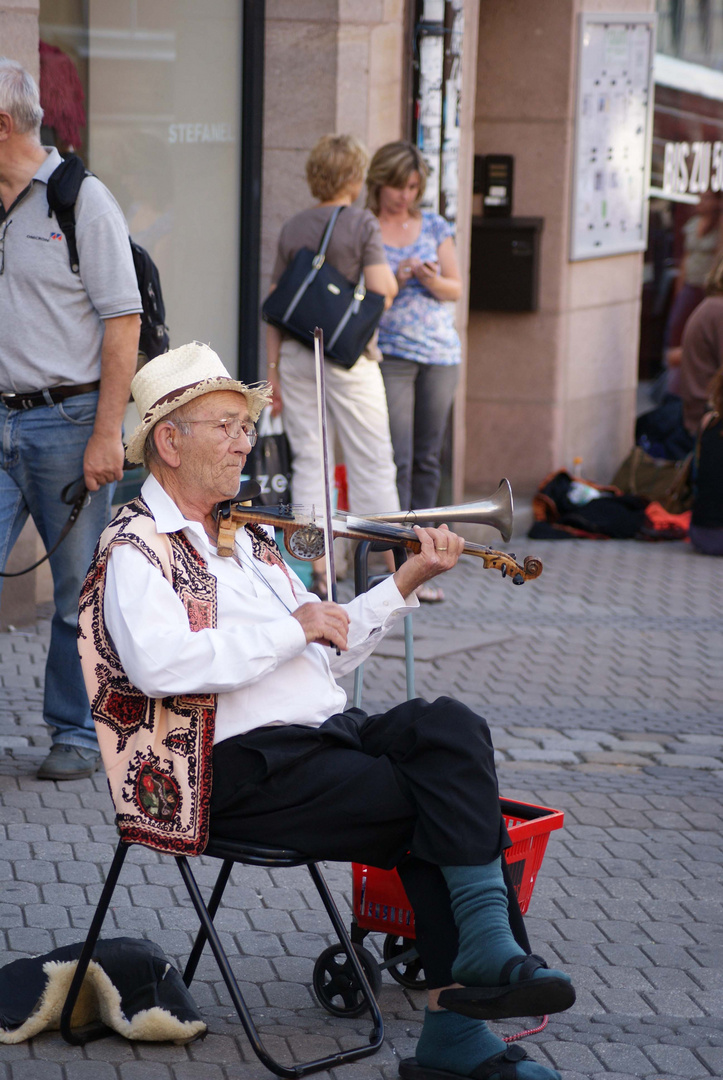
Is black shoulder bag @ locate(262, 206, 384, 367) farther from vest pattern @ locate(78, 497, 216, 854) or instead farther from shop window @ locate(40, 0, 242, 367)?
vest pattern @ locate(78, 497, 216, 854)

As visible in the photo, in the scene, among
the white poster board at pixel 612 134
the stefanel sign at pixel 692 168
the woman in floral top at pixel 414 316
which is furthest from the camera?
the stefanel sign at pixel 692 168

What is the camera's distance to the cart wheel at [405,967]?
366 centimetres

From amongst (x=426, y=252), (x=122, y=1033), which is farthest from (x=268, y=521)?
(x=426, y=252)

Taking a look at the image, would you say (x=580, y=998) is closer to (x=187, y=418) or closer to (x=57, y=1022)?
(x=57, y=1022)

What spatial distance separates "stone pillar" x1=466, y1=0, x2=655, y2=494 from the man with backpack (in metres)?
5.83

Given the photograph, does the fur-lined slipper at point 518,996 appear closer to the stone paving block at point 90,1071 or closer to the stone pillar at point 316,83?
the stone paving block at point 90,1071

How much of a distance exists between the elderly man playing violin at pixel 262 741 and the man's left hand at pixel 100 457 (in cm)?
136

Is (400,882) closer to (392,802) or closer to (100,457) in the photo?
(392,802)

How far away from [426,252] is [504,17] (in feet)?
10.0

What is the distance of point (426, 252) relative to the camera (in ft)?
25.6

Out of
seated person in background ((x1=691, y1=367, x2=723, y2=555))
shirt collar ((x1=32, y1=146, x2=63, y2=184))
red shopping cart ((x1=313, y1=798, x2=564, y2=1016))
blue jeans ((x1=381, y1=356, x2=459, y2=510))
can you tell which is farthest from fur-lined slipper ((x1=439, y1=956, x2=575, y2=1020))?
seated person in background ((x1=691, y1=367, x2=723, y2=555))

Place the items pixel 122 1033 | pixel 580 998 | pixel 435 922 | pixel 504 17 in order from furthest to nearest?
pixel 504 17 → pixel 580 998 → pixel 122 1033 → pixel 435 922

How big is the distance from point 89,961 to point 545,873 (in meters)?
1.62

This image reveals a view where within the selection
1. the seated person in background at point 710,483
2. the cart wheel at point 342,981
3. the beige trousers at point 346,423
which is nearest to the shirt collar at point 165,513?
the cart wheel at point 342,981
